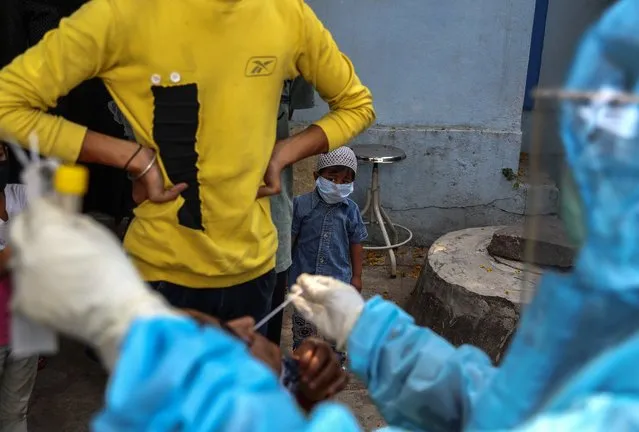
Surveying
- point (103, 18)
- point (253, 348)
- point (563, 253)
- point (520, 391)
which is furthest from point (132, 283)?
point (103, 18)

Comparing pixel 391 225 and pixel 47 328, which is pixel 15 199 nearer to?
pixel 47 328

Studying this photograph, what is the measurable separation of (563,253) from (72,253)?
2.72 ft

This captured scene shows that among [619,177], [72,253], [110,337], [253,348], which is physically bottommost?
[253,348]

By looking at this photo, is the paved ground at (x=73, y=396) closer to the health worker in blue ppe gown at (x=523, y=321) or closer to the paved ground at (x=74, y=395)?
the paved ground at (x=74, y=395)

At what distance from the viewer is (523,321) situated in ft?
3.75

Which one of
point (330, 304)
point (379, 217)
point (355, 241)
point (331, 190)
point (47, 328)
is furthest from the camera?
point (379, 217)

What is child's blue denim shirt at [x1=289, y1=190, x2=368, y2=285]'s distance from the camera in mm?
3375

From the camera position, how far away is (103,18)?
1698 millimetres

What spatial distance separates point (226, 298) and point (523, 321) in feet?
3.60

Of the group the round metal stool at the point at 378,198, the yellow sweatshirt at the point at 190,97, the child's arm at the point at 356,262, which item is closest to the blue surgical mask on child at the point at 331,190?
the child's arm at the point at 356,262

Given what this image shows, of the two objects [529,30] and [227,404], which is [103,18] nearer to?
[227,404]

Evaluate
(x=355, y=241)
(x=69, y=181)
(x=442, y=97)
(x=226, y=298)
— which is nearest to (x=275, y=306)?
(x=226, y=298)

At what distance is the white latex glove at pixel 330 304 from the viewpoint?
63.3 inches

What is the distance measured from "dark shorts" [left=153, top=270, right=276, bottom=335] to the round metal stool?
7.94 ft
